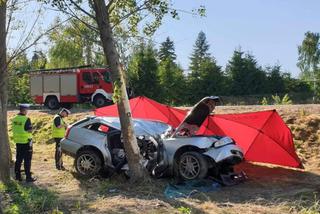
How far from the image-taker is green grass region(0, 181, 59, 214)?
890cm

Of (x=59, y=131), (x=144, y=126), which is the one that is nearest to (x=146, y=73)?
(x=59, y=131)

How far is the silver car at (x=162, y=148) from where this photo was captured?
39.5 feet

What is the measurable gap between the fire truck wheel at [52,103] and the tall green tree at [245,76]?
1750cm

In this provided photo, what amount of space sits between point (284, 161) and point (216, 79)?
96.5 ft

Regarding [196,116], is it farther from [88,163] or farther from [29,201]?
[29,201]

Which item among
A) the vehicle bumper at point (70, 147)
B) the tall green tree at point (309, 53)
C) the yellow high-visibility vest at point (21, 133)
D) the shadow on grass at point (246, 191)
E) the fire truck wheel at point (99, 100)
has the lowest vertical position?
the shadow on grass at point (246, 191)

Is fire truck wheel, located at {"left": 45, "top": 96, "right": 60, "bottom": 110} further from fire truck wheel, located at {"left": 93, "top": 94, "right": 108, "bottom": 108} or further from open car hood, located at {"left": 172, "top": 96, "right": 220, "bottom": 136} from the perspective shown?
open car hood, located at {"left": 172, "top": 96, "right": 220, "bottom": 136}

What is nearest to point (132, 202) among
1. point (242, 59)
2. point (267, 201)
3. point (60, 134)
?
point (267, 201)

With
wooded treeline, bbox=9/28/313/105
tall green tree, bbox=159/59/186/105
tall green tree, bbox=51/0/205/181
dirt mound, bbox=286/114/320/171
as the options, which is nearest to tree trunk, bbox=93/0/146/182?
tall green tree, bbox=51/0/205/181

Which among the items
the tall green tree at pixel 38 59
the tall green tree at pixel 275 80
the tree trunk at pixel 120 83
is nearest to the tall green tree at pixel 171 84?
the tall green tree at pixel 275 80

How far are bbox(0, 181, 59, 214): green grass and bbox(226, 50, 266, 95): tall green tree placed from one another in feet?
114

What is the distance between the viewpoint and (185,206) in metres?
9.40

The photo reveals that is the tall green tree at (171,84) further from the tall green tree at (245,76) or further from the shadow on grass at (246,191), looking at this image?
the shadow on grass at (246,191)

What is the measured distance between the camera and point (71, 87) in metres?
30.2
